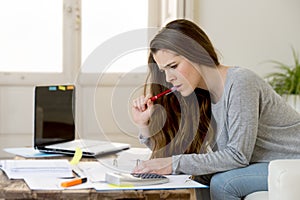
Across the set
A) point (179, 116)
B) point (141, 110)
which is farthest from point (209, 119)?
point (141, 110)

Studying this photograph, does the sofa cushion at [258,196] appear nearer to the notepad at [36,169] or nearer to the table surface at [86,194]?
the table surface at [86,194]

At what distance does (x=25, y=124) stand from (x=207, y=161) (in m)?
2.25

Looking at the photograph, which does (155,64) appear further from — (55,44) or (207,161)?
(55,44)

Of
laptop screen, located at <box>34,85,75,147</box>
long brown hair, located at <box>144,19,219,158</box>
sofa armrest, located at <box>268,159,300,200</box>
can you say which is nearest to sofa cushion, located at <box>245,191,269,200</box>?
sofa armrest, located at <box>268,159,300,200</box>

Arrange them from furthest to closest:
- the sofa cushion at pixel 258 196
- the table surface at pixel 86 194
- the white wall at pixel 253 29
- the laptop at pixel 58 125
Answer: the white wall at pixel 253 29 < the laptop at pixel 58 125 < the sofa cushion at pixel 258 196 < the table surface at pixel 86 194

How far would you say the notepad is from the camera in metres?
1.62

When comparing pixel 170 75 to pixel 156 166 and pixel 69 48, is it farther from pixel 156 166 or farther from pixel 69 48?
pixel 69 48

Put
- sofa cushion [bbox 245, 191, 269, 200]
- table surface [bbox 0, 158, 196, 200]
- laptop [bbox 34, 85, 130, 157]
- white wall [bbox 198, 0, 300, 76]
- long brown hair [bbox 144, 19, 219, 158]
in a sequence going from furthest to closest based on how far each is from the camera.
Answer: white wall [bbox 198, 0, 300, 76] → laptop [bbox 34, 85, 130, 157] → long brown hair [bbox 144, 19, 219, 158] → sofa cushion [bbox 245, 191, 269, 200] → table surface [bbox 0, 158, 196, 200]

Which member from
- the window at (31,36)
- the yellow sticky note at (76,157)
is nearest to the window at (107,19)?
the window at (31,36)

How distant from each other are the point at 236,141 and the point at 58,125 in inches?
33.3

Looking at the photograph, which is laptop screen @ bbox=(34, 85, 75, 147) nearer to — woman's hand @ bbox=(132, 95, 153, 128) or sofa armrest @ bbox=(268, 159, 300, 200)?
woman's hand @ bbox=(132, 95, 153, 128)

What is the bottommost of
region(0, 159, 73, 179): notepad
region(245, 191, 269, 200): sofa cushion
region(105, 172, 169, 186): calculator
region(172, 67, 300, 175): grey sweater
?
region(245, 191, 269, 200): sofa cushion

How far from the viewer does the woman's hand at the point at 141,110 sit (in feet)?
6.00

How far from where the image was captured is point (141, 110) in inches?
72.3
